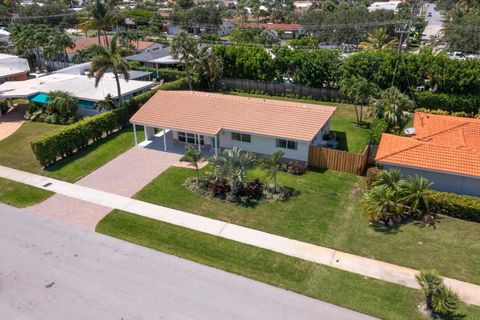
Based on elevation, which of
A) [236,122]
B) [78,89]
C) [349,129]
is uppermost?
[78,89]

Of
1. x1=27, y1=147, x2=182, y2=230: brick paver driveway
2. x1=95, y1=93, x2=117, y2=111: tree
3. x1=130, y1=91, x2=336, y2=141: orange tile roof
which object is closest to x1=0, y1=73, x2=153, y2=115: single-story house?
x1=95, y1=93, x2=117, y2=111: tree

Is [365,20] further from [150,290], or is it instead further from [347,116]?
[150,290]

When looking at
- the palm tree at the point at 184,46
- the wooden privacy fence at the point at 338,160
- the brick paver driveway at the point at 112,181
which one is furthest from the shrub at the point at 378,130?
the palm tree at the point at 184,46

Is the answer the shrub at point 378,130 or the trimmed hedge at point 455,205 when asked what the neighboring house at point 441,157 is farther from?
the shrub at point 378,130

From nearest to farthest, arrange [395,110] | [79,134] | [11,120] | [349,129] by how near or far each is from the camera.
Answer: [395,110] → [79,134] → [349,129] → [11,120]

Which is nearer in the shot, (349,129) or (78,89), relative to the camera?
(349,129)

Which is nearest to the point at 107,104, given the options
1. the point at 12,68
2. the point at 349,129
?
the point at 12,68

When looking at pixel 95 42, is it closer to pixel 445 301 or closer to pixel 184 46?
pixel 184 46
